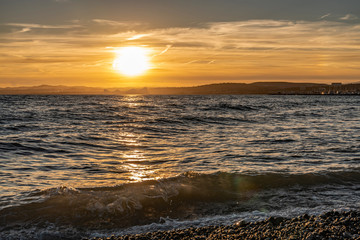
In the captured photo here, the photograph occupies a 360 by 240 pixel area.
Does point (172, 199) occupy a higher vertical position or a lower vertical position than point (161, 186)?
lower

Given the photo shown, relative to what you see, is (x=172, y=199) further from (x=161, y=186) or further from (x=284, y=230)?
(x=284, y=230)

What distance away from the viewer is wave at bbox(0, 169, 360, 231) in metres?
6.41

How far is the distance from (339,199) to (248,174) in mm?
2549

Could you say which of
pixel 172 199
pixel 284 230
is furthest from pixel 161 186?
pixel 284 230

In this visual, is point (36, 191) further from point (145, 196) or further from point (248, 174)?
point (248, 174)

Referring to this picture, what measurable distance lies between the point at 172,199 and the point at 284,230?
2.89 meters

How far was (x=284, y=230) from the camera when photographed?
5.33 metres

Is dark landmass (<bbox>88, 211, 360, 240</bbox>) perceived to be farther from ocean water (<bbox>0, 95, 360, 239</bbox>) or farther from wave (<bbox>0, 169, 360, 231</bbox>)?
wave (<bbox>0, 169, 360, 231</bbox>)

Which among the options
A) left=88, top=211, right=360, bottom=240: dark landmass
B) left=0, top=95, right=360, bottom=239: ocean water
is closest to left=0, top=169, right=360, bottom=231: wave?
left=0, top=95, right=360, bottom=239: ocean water

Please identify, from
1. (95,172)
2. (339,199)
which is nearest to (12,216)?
(95,172)

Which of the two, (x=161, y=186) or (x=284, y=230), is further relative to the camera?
(x=161, y=186)

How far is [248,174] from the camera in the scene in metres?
9.26

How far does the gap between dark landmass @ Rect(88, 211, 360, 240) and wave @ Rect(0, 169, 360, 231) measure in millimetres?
913

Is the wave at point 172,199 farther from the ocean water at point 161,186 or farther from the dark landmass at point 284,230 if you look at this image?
the dark landmass at point 284,230
